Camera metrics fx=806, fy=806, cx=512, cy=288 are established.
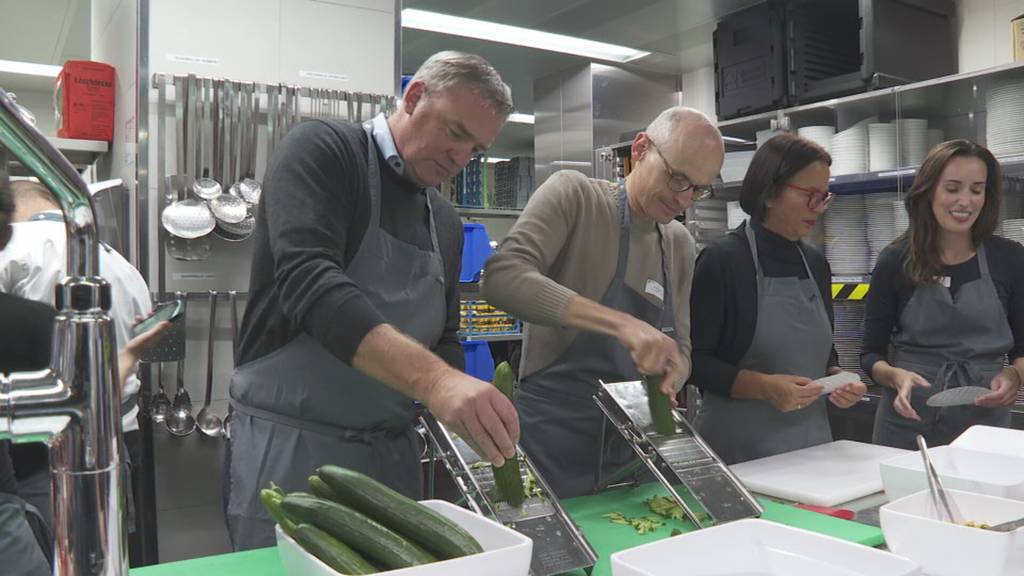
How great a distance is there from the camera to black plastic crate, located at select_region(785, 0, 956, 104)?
4.01 metres

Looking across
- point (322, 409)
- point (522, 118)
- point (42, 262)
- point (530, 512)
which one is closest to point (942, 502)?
point (530, 512)

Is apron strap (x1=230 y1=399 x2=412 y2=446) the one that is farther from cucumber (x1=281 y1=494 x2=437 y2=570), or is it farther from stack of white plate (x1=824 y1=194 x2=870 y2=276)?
stack of white plate (x1=824 y1=194 x2=870 y2=276)

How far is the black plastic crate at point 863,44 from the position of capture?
4008mm

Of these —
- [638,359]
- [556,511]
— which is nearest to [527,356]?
[638,359]

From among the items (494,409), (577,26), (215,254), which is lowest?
(494,409)

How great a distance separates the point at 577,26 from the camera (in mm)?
5312

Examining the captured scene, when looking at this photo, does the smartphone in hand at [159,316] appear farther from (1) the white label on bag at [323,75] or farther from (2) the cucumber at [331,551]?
(1) the white label on bag at [323,75]

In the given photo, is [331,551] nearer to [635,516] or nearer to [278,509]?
[278,509]

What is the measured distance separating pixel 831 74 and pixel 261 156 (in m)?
3.06

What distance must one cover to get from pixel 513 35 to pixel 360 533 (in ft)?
16.3

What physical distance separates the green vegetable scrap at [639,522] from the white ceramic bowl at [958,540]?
416 mm

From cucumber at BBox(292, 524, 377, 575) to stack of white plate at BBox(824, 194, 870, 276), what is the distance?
3.50 m

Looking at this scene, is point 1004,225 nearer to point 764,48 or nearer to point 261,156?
point 764,48

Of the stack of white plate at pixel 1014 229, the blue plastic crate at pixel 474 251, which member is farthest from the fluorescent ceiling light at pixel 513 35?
the stack of white plate at pixel 1014 229
